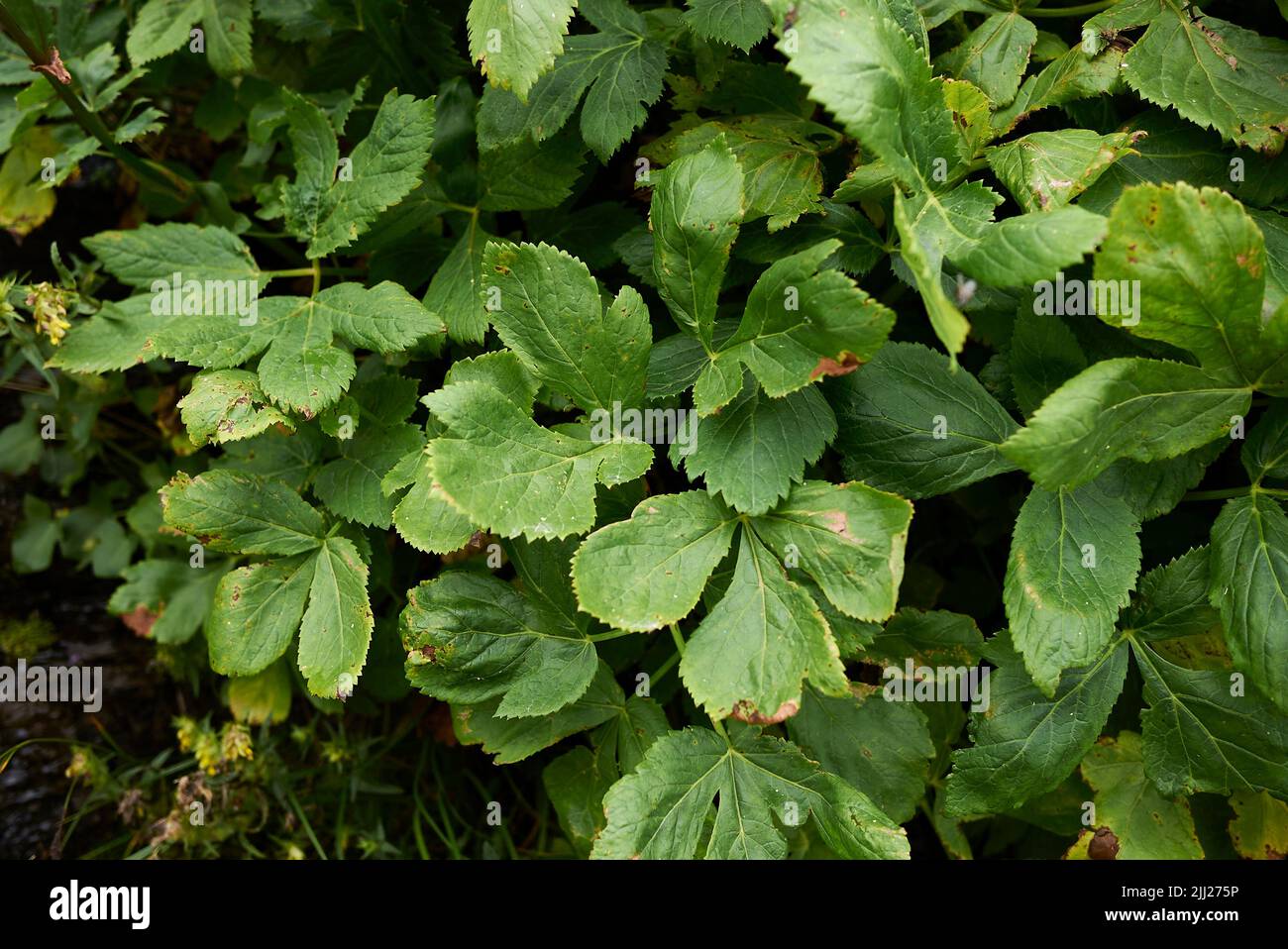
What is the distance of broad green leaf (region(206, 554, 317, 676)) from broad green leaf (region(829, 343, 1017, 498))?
1187 mm

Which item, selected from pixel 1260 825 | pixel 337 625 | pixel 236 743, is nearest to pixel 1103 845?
pixel 1260 825

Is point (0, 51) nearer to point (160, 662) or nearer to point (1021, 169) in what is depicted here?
point (160, 662)

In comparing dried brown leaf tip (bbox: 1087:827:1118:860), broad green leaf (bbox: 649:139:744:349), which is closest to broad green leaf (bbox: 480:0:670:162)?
broad green leaf (bbox: 649:139:744:349)

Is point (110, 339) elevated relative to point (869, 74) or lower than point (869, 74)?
lower

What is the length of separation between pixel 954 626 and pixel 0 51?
2.64 metres

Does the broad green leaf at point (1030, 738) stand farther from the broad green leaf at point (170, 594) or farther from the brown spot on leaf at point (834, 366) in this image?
the broad green leaf at point (170, 594)

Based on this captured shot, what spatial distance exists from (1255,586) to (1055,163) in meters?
0.82

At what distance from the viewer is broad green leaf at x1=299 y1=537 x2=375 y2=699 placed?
1.80 m

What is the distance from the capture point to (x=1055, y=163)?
160 cm

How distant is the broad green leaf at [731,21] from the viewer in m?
1.72

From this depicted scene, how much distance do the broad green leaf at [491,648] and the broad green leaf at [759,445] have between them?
1.65 ft

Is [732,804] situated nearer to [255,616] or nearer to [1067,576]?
[1067,576]
